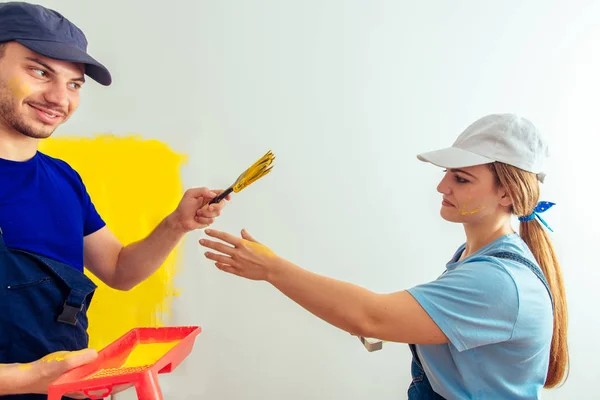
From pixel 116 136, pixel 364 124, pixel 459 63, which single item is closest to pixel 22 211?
pixel 116 136

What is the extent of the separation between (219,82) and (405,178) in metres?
0.71

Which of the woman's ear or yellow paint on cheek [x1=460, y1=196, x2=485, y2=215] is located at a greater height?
the woman's ear

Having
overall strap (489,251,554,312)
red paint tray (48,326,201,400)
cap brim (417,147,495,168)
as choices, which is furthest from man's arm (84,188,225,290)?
overall strap (489,251,554,312)

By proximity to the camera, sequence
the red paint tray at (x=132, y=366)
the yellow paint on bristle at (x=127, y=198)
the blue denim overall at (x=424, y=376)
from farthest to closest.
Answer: the yellow paint on bristle at (x=127, y=198), the blue denim overall at (x=424, y=376), the red paint tray at (x=132, y=366)

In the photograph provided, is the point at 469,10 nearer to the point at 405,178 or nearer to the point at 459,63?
the point at 459,63

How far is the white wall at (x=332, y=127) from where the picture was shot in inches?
60.2

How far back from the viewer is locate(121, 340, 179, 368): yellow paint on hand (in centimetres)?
89

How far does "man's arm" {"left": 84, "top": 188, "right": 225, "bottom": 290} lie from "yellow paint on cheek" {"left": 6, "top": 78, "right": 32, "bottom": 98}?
1.25 ft

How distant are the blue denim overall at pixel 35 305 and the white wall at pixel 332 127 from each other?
1.87 ft

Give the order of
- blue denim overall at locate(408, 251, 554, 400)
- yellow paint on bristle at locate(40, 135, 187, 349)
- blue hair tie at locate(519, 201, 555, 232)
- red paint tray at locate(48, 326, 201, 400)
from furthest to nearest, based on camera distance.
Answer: yellow paint on bristle at locate(40, 135, 187, 349) < blue hair tie at locate(519, 201, 555, 232) < blue denim overall at locate(408, 251, 554, 400) < red paint tray at locate(48, 326, 201, 400)

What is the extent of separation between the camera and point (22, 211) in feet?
3.09

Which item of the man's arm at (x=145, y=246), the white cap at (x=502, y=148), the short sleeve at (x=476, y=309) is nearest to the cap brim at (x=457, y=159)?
A: the white cap at (x=502, y=148)

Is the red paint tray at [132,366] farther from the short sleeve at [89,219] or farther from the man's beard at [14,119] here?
the man's beard at [14,119]

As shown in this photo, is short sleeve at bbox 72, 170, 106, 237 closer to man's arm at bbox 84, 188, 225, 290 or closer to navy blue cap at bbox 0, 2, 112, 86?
man's arm at bbox 84, 188, 225, 290
